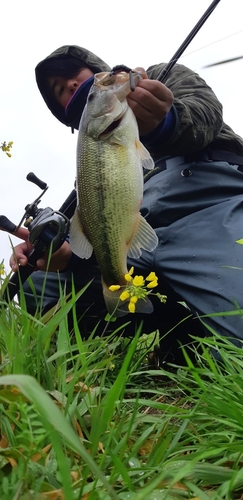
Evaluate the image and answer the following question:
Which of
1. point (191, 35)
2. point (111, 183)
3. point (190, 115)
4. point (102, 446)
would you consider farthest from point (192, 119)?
point (102, 446)

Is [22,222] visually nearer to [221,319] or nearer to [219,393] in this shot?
[221,319]

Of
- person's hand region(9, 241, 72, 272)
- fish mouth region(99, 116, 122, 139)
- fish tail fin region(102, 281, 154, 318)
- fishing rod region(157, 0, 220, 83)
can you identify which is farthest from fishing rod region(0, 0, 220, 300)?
fish mouth region(99, 116, 122, 139)

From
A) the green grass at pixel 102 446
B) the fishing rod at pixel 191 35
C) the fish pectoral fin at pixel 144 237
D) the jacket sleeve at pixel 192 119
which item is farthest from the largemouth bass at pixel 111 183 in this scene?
the green grass at pixel 102 446

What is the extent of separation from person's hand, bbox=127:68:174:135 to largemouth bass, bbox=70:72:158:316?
0.17 ft

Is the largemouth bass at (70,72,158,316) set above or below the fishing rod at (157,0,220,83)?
below

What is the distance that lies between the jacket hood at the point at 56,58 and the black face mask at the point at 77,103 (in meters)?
0.15

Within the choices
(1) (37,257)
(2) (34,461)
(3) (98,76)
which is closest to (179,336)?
(1) (37,257)

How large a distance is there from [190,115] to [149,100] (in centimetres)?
51

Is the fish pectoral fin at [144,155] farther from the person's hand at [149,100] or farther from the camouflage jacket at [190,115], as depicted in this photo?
the camouflage jacket at [190,115]

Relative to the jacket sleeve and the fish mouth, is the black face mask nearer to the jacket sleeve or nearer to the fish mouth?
the jacket sleeve

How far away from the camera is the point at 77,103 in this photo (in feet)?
9.90

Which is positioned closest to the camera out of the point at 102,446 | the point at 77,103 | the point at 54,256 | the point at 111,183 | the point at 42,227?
the point at 102,446

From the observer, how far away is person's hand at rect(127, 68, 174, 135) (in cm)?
212

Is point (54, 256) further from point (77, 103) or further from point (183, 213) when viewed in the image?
point (77, 103)
